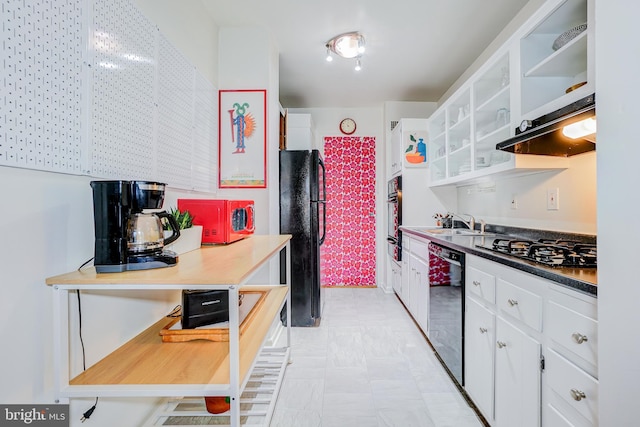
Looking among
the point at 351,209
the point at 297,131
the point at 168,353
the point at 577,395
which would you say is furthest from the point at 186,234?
the point at 351,209

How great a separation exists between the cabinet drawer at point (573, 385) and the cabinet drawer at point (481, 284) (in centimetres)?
41

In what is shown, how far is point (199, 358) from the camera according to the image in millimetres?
1112

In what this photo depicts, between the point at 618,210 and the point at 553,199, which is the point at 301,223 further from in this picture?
the point at 618,210

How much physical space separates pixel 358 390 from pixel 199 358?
121 cm

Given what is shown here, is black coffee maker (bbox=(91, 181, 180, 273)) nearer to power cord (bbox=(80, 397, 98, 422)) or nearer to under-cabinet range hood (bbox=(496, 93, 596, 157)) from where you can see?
power cord (bbox=(80, 397, 98, 422))

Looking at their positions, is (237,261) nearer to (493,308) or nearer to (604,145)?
(604,145)

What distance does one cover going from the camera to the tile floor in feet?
5.49

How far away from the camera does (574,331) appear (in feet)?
3.31

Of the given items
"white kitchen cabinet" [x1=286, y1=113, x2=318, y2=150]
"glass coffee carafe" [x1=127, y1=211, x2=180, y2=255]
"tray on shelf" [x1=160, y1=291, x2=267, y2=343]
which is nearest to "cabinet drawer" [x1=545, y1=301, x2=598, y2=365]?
"tray on shelf" [x1=160, y1=291, x2=267, y2=343]

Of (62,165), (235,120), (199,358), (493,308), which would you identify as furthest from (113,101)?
(493,308)

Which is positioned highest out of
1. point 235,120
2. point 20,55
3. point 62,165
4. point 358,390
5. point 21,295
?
point 235,120

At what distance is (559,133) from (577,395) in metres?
1.13

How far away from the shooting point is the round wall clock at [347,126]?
14.7 ft

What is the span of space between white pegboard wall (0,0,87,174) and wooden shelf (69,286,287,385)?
0.69 metres
